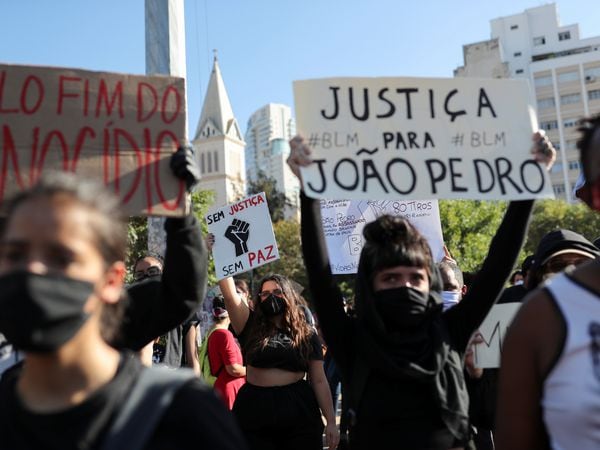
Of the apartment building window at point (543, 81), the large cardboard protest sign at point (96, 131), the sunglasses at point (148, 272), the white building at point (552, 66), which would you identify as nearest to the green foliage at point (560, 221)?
the white building at point (552, 66)

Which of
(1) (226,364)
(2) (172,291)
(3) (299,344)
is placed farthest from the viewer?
(1) (226,364)

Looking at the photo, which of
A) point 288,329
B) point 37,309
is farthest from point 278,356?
point 37,309

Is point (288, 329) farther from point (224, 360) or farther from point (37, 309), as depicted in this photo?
point (37, 309)

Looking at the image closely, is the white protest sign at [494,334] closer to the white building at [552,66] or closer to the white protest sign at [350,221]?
the white protest sign at [350,221]

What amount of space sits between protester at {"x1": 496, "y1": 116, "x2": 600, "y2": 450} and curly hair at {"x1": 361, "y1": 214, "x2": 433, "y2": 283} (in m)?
0.71

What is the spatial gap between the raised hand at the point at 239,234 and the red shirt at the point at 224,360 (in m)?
0.74

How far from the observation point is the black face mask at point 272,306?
15.1 feet

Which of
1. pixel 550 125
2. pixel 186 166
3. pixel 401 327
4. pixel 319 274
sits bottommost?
pixel 401 327

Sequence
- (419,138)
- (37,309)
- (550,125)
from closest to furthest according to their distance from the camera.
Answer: (37,309) → (419,138) → (550,125)

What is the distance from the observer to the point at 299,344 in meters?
4.54

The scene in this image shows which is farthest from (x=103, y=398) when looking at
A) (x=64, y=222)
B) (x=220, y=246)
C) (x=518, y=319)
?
(x=220, y=246)

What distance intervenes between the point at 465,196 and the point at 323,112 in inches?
27.2

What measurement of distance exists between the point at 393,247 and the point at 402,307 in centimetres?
25

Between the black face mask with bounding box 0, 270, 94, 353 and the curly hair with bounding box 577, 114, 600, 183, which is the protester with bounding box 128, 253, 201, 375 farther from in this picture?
the curly hair with bounding box 577, 114, 600, 183
